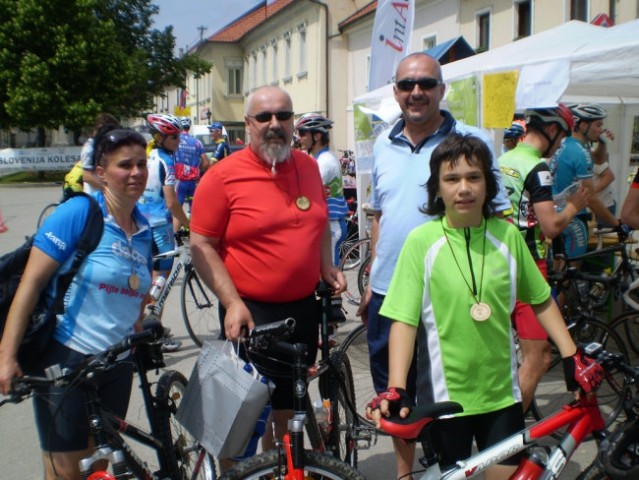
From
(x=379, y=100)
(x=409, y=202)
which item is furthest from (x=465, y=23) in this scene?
(x=409, y=202)

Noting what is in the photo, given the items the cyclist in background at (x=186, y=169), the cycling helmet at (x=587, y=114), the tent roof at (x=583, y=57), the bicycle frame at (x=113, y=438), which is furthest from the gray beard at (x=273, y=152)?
the cyclist in background at (x=186, y=169)

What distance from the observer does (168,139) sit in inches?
245

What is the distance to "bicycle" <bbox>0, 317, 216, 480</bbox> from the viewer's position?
8.11ft

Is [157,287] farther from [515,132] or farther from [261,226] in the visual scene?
[515,132]

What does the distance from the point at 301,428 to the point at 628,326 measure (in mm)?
3250

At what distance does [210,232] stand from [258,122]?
55 centimetres

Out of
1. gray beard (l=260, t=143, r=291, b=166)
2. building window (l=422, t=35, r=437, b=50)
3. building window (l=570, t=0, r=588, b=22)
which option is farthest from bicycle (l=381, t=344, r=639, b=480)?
building window (l=422, t=35, r=437, b=50)

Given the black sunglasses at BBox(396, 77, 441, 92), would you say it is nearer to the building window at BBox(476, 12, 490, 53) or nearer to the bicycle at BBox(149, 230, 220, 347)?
the bicycle at BBox(149, 230, 220, 347)

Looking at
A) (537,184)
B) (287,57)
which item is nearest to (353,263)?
(537,184)

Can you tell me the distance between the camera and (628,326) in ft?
15.6

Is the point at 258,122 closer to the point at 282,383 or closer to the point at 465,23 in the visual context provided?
the point at 282,383

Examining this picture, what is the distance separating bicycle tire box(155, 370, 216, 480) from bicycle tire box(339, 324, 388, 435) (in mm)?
1164

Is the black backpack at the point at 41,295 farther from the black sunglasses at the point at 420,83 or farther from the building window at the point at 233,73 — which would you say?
the building window at the point at 233,73

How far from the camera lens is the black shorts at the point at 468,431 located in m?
2.38
